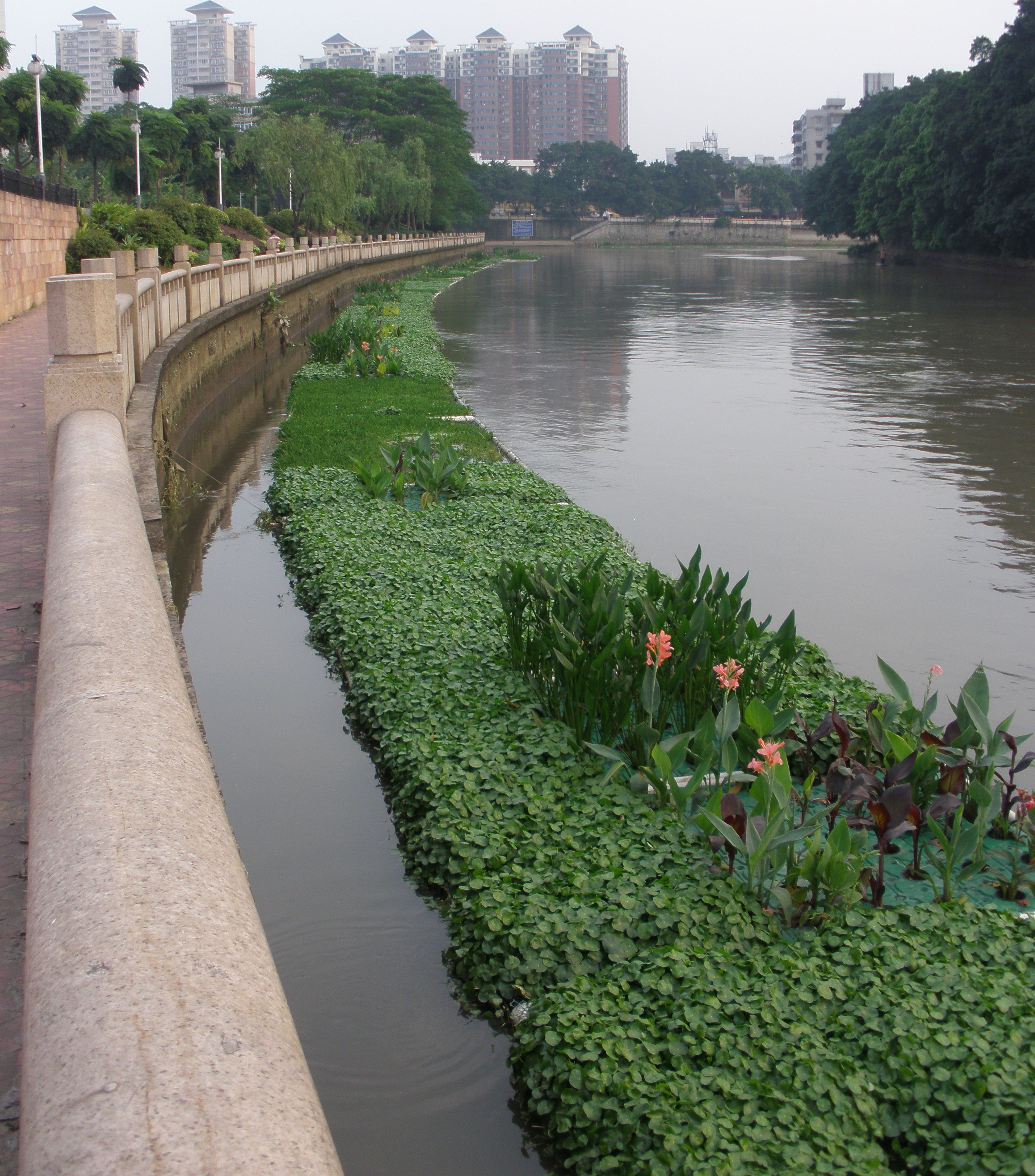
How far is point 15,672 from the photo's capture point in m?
4.04

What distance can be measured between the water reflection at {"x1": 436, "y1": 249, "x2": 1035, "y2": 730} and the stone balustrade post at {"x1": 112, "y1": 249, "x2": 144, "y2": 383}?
11.2 ft

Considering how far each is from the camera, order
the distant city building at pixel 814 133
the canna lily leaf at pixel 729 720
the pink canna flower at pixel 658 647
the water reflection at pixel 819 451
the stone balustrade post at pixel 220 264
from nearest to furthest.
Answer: the canna lily leaf at pixel 729 720 → the pink canna flower at pixel 658 647 → the water reflection at pixel 819 451 → the stone balustrade post at pixel 220 264 → the distant city building at pixel 814 133

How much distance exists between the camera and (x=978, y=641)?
19.7 ft

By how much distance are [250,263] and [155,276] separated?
27.4 feet

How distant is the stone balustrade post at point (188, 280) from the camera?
1378cm

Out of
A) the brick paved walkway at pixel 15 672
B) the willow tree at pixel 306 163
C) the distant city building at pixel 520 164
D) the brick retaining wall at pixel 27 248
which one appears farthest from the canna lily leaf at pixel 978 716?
the distant city building at pixel 520 164

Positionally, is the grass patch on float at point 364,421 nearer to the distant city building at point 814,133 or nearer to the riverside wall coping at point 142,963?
the riverside wall coping at point 142,963

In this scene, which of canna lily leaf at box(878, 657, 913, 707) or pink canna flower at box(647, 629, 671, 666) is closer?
pink canna flower at box(647, 629, 671, 666)

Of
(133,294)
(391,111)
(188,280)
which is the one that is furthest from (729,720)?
(391,111)

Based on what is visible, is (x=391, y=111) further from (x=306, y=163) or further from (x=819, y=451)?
(x=819, y=451)

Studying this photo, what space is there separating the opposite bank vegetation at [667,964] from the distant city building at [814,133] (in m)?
175

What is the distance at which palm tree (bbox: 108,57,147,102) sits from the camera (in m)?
61.0

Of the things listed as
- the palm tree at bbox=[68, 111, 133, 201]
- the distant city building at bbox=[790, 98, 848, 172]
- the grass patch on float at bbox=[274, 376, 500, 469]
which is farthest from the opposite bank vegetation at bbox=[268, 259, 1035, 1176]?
the distant city building at bbox=[790, 98, 848, 172]

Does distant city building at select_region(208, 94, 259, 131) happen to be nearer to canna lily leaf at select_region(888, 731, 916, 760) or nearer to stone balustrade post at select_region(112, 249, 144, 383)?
stone balustrade post at select_region(112, 249, 144, 383)
